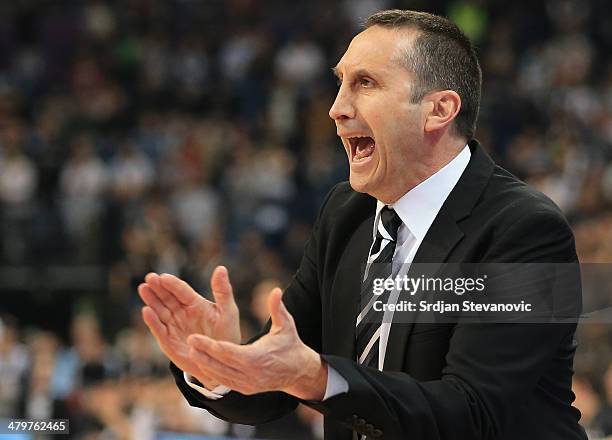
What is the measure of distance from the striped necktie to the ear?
264 millimetres

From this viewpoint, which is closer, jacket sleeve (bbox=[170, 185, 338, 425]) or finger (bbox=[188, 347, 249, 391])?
finger (bbox=[188, 347, 249, 391])

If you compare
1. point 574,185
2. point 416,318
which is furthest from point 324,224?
point 574,185

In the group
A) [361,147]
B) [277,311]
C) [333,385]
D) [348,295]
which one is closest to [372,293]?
[348,295]

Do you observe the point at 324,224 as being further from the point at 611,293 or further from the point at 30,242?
the point at 30,242

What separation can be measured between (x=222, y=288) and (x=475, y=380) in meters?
0.65

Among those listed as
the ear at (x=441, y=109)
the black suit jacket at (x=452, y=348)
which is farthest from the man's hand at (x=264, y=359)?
the ear at (x=441, y=109)

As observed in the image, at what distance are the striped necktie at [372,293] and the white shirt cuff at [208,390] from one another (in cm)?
37

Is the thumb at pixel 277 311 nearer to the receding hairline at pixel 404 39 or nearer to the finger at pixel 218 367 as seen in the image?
the finger at pixel 218 367

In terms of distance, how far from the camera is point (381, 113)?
2762 millimetres

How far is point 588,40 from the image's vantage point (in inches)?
508

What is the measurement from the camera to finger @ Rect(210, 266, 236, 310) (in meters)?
2.51

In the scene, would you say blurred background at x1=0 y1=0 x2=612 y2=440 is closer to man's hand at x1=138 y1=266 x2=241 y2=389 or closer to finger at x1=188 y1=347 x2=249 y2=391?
man's hand at x1=138 y1=266 x2=241 y2=389

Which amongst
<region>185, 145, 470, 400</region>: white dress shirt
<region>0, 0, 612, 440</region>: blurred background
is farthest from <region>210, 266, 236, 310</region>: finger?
<region>0, 0, 612, 440</region>: blurred background

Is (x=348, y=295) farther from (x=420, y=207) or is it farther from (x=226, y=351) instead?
(x=226, y=351)
